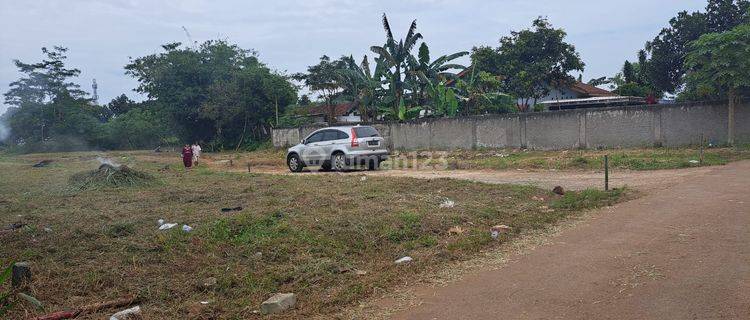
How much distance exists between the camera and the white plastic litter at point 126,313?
12.6 feet

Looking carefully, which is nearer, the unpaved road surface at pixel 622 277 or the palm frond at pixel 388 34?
the unpaved road surface at pixel 622 277

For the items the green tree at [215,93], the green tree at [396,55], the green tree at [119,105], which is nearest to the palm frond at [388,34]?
the green tree at [396,55]

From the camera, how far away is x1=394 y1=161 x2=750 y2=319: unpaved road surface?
Result: 12.7 feet

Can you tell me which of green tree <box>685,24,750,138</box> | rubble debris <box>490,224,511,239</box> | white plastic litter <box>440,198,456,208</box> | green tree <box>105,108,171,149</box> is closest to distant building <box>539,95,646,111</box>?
green tree <box>685,24,750,138</box>

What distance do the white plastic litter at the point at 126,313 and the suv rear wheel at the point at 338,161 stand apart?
1257 cm

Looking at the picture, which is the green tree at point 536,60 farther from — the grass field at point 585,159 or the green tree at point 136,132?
the green tree at point 136,132

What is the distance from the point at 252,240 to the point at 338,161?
10.7 meters

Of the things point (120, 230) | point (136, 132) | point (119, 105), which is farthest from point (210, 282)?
point (119, 105)

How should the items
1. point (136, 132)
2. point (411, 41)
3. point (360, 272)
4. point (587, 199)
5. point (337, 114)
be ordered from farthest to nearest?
point (136, 132) → point (337, 114) → point (411, 41) → point (587, 199) → point (360, 272)

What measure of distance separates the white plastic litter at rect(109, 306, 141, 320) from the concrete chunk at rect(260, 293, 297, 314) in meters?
0.90

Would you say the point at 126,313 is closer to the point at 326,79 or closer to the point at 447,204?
the point at 447,204

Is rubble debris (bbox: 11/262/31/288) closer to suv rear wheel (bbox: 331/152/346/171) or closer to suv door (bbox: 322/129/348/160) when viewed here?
suv rear wheel (bbox: 331/152/346/171)

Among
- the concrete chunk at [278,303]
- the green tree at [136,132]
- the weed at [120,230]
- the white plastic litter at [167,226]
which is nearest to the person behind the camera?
the concrete chunk at [278,303]

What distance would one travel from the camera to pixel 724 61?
15414mm
